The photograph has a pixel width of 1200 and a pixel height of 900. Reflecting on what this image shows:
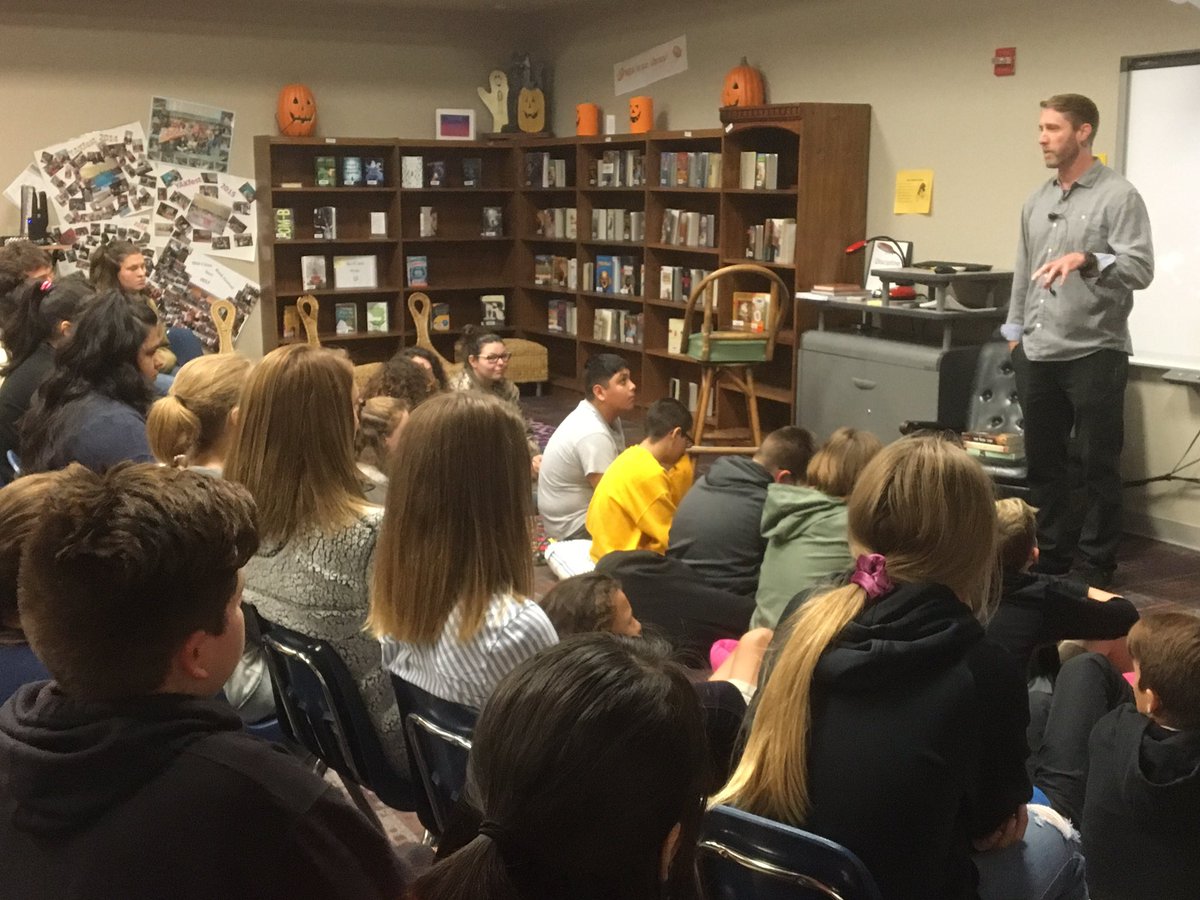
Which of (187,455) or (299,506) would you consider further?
(187,455)

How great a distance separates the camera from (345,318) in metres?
8.24

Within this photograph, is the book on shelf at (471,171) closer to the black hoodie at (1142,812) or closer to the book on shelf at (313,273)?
the book on shelf at (313,273)

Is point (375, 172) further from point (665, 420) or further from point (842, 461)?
point (842, 461)

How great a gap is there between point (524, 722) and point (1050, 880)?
1.13 meters

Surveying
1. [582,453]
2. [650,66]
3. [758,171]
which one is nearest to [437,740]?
[582,453]

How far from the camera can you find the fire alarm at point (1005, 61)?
5.29 meters

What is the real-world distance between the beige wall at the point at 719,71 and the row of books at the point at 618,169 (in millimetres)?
340

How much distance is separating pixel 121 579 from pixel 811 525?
194cm

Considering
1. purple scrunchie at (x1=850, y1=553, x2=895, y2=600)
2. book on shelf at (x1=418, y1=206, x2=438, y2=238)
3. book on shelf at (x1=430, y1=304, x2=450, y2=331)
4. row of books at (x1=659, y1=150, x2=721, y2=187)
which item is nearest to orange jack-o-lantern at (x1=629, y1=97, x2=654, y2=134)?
row of books at (x1=659, y1=150, x2=721, y2=187)

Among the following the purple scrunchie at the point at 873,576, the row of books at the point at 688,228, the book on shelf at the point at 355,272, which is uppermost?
the row of books at the point at 688,228

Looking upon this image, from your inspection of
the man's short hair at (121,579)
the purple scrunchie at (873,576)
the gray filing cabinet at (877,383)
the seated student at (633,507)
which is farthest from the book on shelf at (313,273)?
the man's short hair at (121,579)

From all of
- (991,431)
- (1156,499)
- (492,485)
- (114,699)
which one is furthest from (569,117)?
(114,699)

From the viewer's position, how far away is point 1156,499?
4945 millimetres

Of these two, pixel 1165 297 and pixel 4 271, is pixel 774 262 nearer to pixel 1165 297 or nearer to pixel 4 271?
pixel 1165 297
